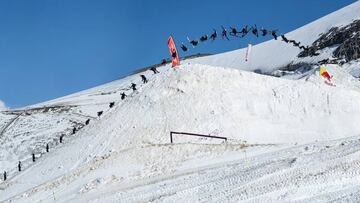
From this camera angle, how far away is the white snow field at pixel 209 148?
14.7m

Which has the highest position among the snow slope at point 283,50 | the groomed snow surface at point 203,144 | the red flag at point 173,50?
the snow slope at point 283,50

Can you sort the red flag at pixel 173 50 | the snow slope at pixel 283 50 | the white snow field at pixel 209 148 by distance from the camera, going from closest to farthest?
the white snow field at pixel 209 148, the red flag at pixel 173 50, the snow slope at pixel 283 50

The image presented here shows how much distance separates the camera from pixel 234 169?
18.3m

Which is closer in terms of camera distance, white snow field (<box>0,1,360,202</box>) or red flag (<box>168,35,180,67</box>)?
white snow field (<box>0,1,360,202</box>)

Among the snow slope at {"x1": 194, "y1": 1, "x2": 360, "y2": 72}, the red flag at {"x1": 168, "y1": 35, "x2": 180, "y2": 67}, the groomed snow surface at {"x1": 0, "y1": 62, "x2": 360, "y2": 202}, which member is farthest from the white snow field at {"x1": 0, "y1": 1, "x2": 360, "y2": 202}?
the snow slope at {"x1": 194, "y1": 1, "x2": 360, "y2": 72}

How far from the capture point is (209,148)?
2503cm

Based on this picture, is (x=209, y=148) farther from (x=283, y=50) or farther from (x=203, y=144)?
(x=283, y=50)

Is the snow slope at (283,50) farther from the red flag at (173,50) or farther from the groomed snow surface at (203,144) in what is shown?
the red flag at (173,50)

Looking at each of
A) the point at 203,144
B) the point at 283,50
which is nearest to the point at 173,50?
the point at 203,144

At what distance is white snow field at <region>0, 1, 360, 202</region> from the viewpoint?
14680mm

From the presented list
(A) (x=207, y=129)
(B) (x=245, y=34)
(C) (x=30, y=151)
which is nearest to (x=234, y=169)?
(A) (x=207, y=129)

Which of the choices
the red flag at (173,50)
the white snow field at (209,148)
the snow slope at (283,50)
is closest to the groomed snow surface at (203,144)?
the white snow field at (209,148)

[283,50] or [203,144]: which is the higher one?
[283,50]

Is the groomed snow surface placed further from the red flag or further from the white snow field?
the red flag
